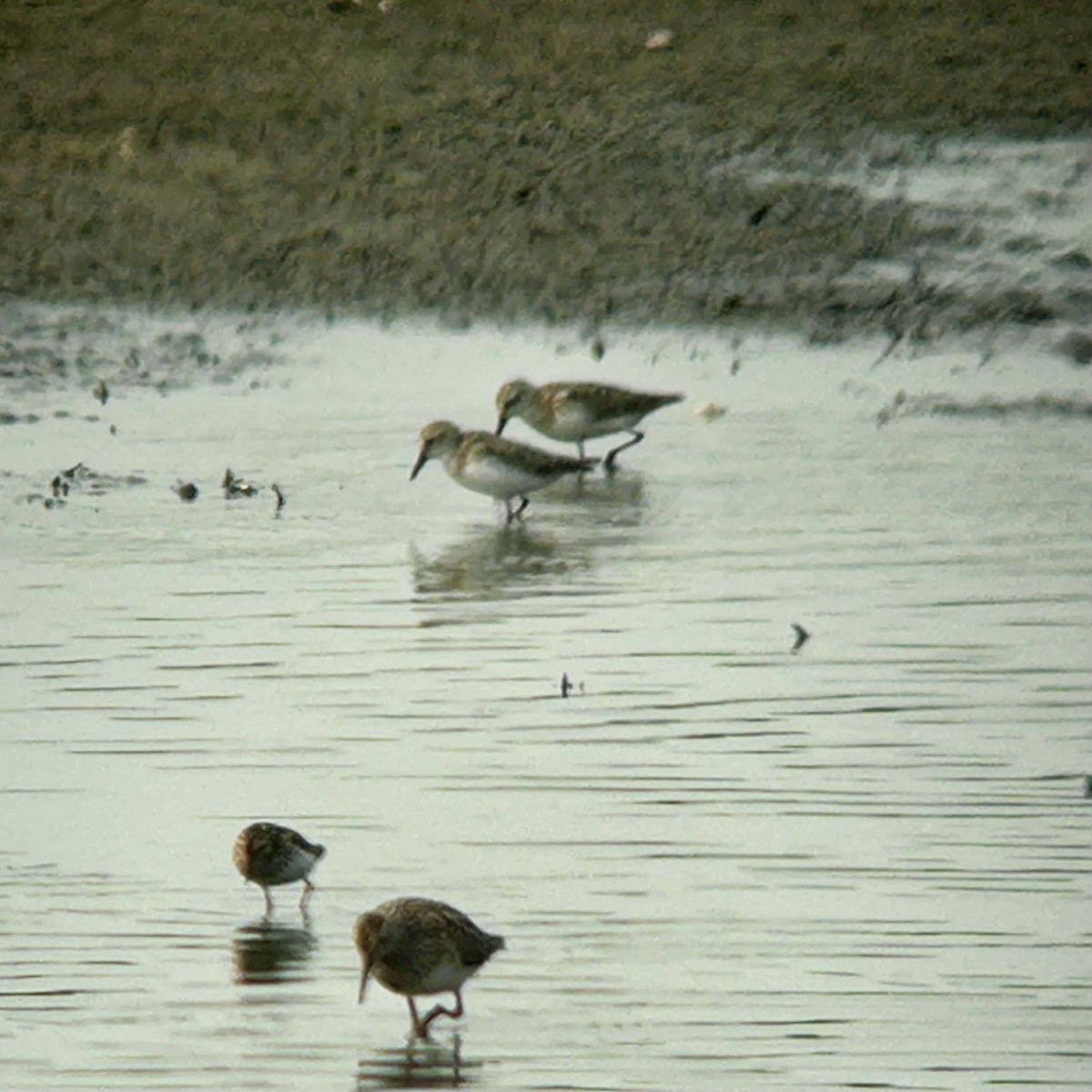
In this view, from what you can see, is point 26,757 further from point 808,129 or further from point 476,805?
point 808,129

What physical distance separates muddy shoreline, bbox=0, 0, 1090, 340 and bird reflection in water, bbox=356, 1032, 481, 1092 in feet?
34.7

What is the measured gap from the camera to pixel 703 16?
80.3 ft

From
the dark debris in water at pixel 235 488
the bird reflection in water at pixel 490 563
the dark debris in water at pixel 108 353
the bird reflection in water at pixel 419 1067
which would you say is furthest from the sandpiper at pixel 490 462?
the bird reflection in water at pixel 419 1067

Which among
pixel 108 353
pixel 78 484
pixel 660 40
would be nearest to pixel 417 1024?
pixel 78 484

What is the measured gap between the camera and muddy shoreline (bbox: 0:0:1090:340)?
18922 millimetres

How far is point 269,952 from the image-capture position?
829cm

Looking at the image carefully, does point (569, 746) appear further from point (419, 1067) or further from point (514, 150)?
point (514, 150)

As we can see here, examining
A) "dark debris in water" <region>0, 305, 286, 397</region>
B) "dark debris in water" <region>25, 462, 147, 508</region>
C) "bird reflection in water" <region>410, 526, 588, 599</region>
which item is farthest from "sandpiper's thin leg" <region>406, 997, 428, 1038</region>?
"dark debris in water" <region>0, 305, 286, 397</region>

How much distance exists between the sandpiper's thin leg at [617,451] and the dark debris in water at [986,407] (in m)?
1.17

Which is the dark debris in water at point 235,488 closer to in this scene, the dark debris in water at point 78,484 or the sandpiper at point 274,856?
the dark debris in water at point 78,484

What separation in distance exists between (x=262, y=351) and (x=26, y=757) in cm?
795

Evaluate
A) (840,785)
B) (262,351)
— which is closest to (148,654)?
(840,785)

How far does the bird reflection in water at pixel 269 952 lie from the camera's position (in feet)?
26.5

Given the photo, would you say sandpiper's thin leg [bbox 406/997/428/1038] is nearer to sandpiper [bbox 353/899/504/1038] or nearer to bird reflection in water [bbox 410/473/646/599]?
sandpiper [bbox 353/899/504/1038]
